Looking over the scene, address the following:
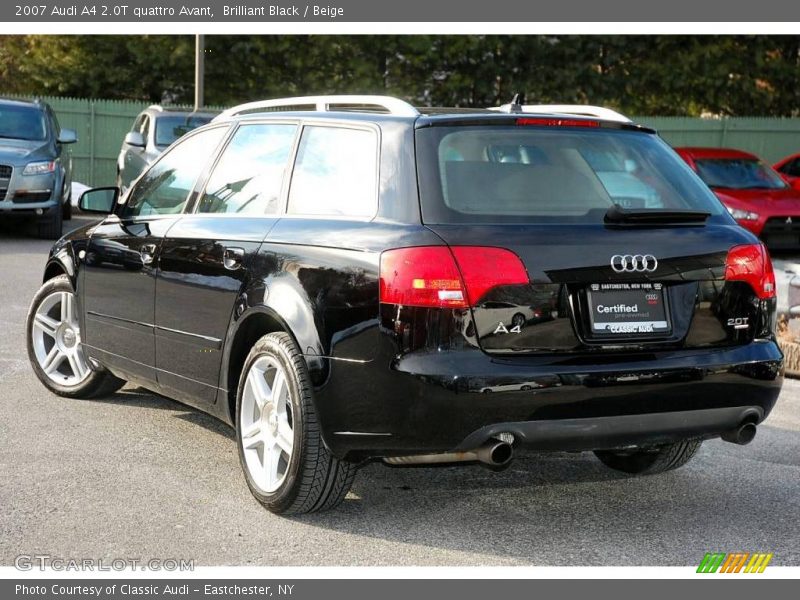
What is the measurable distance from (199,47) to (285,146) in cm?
2228

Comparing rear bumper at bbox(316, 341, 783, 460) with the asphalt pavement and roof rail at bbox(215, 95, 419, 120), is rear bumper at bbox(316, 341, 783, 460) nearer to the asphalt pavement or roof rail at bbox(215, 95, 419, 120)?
the asphalt pavement

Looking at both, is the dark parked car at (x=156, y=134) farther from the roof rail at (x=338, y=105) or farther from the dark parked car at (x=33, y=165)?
the roof rail at (x=338, y=105)

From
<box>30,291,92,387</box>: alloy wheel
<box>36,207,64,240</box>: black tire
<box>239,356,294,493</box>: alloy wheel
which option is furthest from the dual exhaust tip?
<box>36,207,64,240</box>: black tire

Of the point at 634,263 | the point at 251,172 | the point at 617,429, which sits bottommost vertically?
the point at 617,429

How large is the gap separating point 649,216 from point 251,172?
6.19ft

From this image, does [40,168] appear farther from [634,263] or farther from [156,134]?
[634,263]

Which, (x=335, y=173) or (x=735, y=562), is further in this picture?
(x=335, y=173)

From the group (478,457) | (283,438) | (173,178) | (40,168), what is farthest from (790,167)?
(478,457)

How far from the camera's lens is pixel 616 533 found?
5051 mm

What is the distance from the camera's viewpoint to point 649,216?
4.88 m

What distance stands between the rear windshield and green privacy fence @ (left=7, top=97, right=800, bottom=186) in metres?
24.8

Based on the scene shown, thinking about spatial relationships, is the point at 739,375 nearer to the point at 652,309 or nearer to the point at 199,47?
the point at 652,309

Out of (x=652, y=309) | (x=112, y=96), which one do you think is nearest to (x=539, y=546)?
(x=652, y=309)

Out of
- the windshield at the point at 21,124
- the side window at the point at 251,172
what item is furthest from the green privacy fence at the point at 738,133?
the side window at the point at 251,172
